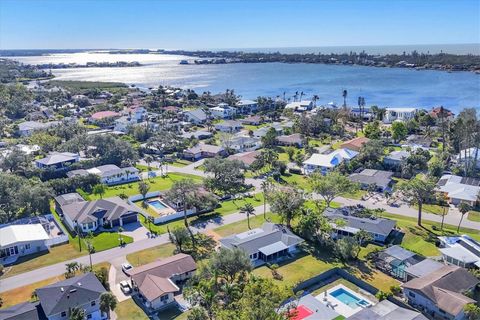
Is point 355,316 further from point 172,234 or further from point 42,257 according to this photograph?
point 42,257

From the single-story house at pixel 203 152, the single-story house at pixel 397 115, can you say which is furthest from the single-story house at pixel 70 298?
the single-story house at pixel 397 115

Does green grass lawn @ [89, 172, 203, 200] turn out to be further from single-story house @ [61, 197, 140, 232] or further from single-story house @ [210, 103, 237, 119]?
single-story house @ [210, 103, 237, 119]

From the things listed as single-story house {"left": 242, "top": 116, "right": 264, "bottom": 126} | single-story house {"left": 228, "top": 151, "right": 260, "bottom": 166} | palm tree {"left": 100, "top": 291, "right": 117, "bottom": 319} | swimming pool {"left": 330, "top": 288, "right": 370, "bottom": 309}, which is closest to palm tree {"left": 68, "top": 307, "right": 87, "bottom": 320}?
palm tree {"left": 100, "top": 291, "right": 117, "bottom": 319}

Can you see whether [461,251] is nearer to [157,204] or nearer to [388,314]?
[388,314]

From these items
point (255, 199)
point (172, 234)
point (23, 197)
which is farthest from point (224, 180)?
point (23, 197)

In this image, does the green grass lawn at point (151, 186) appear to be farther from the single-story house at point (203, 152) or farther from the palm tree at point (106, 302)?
the palm tree at point (106, 302)

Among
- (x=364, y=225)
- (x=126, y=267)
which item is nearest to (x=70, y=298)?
(x=126, y=267)
